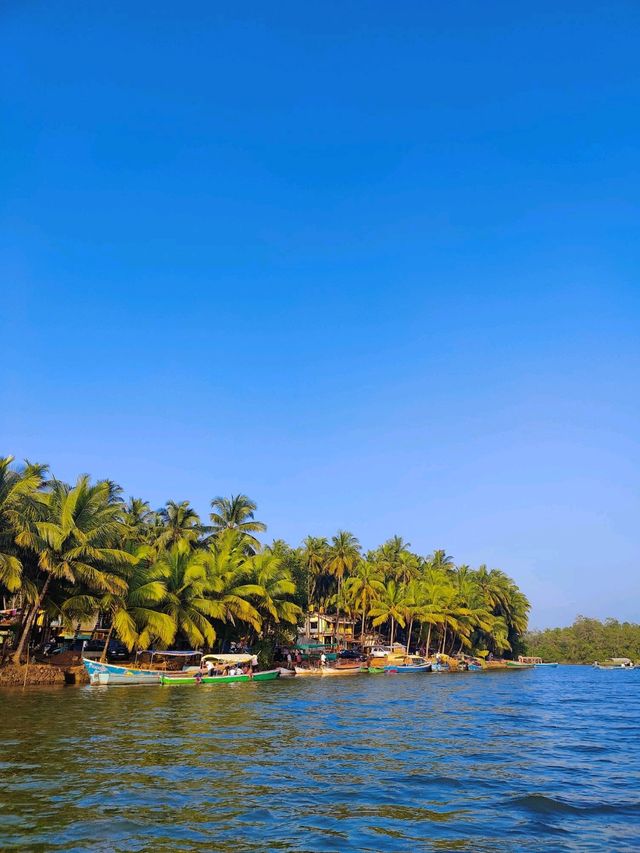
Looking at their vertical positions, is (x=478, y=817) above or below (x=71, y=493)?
below

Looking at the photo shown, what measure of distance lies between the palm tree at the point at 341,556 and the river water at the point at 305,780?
5857cm

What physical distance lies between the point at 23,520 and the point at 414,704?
24614mm

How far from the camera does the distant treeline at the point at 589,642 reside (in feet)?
538

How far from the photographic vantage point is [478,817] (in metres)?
12.9

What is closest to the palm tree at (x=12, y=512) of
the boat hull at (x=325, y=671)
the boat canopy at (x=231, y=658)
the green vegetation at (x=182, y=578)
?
the green vegetation at (x=182, y=578)

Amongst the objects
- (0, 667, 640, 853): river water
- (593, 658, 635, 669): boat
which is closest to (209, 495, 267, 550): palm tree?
(0, 667, 640, 853): river water

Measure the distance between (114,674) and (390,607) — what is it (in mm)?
50885

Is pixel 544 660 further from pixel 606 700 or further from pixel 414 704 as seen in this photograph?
pixel 414 704

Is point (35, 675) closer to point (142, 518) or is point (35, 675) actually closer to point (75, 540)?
point (75, 540)

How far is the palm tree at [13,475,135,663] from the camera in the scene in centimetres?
3900

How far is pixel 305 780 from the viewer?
51.5ft

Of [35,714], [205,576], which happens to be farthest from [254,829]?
[205,576]

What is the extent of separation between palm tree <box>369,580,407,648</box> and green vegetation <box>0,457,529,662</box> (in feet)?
0.67

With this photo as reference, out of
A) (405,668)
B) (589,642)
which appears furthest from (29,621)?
(589,642)
